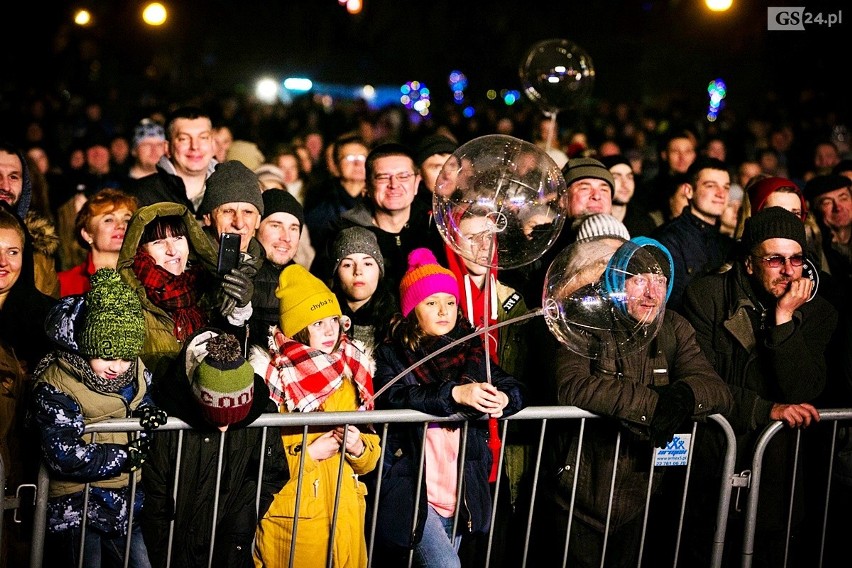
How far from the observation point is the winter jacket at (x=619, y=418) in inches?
187

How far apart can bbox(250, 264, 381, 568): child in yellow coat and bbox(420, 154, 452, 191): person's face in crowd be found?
7.96 feet

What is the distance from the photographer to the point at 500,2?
30.3 meters

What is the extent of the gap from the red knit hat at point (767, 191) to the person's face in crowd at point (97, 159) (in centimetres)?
673

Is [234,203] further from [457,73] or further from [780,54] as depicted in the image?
[457,73]

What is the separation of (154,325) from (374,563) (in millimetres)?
1607

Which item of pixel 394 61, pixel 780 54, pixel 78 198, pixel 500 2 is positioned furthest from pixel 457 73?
pixel 78 198

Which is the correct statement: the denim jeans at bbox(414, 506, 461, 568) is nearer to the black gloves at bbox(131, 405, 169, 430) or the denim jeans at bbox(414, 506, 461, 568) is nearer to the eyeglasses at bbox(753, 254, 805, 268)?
the black gloves at bbox(131, 405, 169, 430)

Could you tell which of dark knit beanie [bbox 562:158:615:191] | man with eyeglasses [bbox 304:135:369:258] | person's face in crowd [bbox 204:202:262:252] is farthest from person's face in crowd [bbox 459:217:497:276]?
man with eyeglasses [bbox 304:135:369:258]

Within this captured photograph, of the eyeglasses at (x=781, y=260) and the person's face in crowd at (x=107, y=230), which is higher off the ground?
the eyeglasses at (x=781, y=260)

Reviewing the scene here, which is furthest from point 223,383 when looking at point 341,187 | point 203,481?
point 341,187

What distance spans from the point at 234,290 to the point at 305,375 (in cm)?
52

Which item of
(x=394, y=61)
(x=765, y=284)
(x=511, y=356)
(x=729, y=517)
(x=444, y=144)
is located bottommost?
(x=729, y=517)

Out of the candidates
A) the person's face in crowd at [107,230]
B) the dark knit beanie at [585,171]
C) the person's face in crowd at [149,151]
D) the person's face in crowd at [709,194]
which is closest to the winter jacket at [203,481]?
the person's face in crowd at [107,230]

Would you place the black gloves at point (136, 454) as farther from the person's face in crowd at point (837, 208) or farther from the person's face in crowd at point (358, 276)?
the person's face in crowd at point (837, 208)
